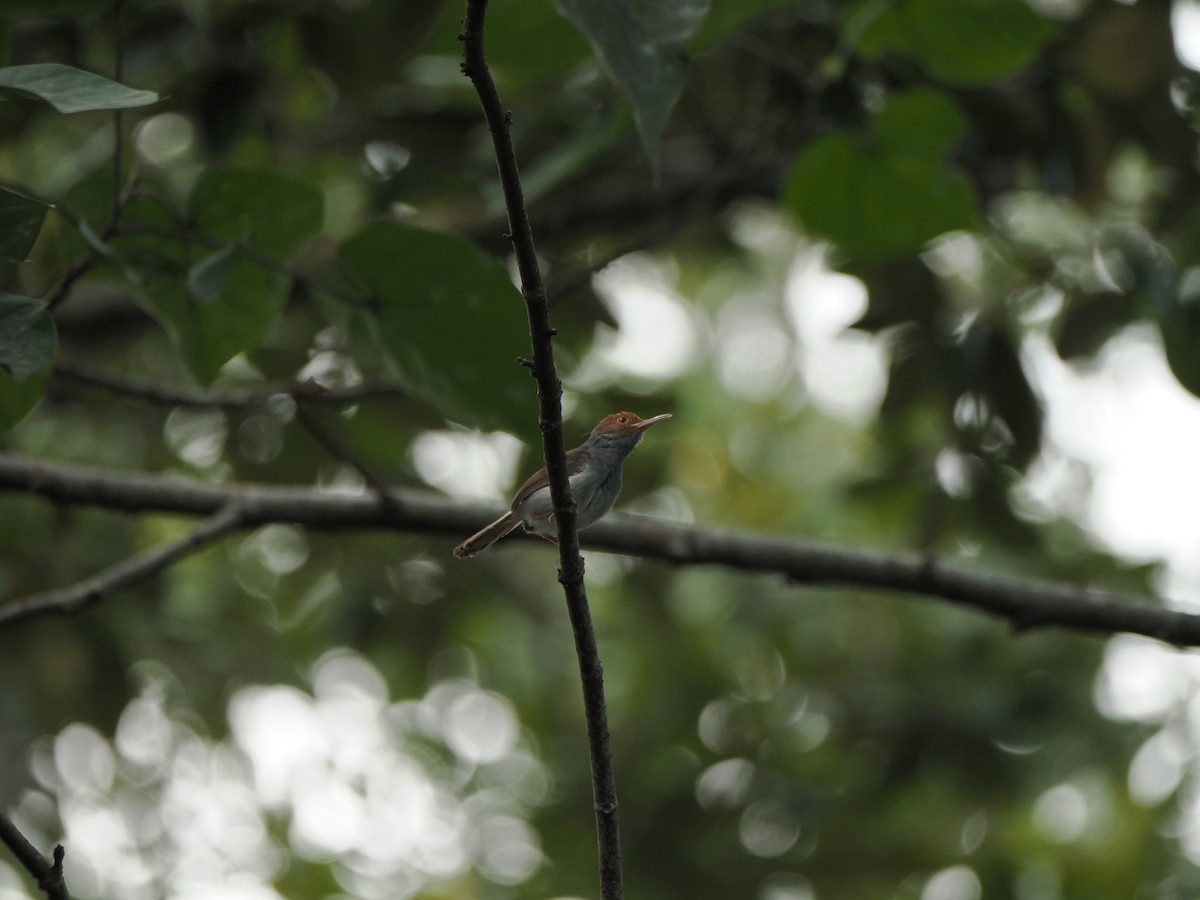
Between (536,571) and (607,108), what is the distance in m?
5.13

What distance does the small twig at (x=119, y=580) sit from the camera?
288 cm

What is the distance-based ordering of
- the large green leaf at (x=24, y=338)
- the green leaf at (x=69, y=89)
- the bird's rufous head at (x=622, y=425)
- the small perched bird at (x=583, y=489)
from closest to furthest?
1. the green leaf at (x=69, y=89)
2. the large green leaf at (x=24, y=338)
3. the small perched bird at (x=583, y=489)
4. the bird's rufous head at (x=622, y=425)

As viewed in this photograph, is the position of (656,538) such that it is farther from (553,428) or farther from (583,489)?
(553,428)

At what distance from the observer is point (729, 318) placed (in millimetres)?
12164

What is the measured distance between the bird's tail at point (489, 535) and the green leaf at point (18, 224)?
1.20m

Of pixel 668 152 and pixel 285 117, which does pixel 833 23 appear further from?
pixel 285 117

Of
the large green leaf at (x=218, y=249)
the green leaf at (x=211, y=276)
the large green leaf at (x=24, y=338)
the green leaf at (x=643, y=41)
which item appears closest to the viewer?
the large green leaf at (x=24, y=338)

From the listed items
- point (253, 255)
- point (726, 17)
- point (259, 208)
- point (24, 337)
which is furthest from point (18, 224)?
point (726, 17)

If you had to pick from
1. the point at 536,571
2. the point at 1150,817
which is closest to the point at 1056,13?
the point at 1150,817

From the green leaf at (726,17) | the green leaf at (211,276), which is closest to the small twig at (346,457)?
the green leaf at (211,276)

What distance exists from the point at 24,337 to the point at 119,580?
49.8 inches

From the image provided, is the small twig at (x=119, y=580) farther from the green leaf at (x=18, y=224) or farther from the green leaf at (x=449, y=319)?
the green leaf at (x=18, y=224)

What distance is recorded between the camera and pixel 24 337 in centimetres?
191

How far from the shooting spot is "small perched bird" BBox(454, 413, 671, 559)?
274 cm
